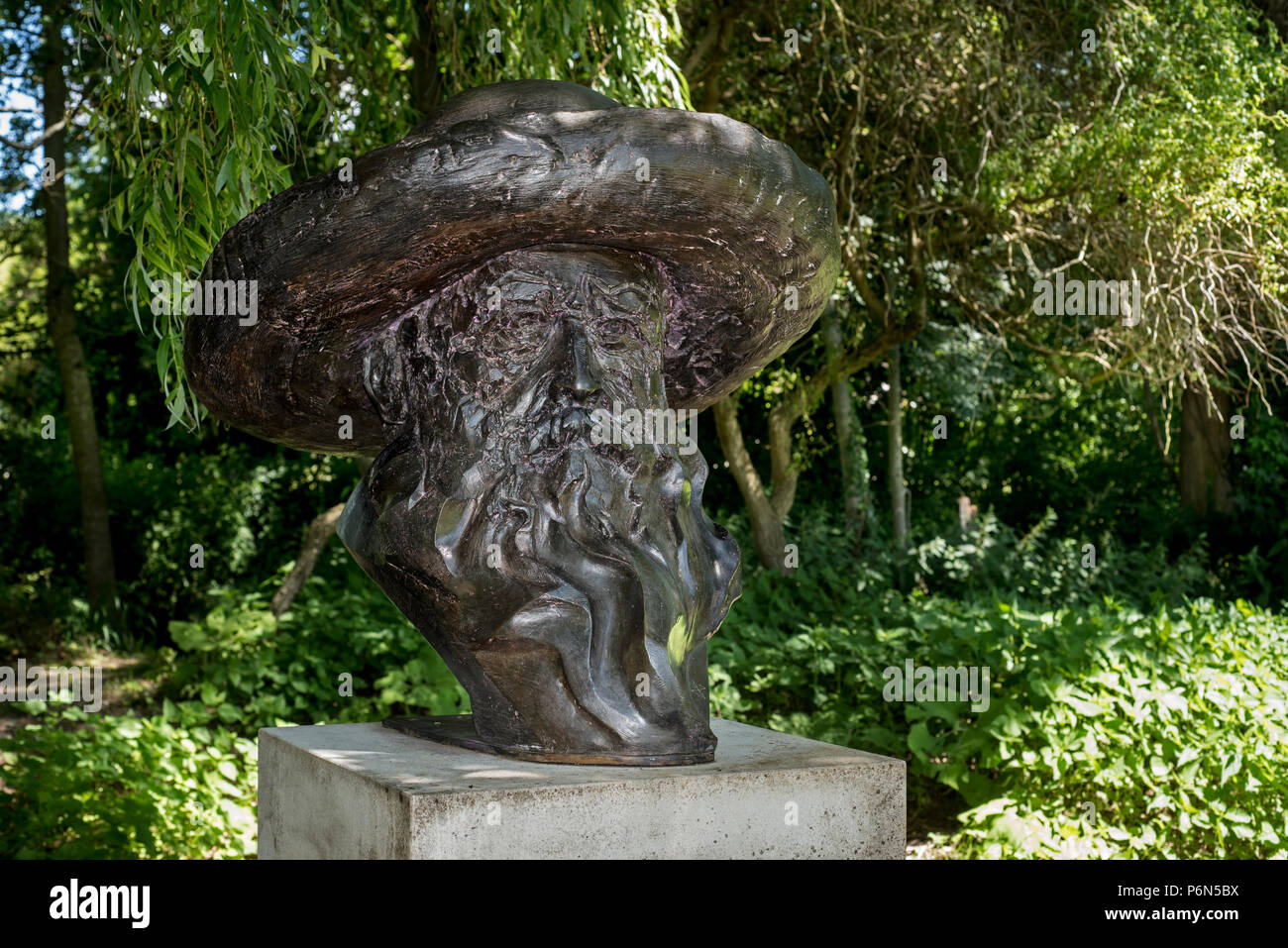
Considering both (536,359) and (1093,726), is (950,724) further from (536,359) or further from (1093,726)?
(536,359)

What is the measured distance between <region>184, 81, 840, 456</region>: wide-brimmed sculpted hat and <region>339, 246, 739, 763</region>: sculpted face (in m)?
0.11

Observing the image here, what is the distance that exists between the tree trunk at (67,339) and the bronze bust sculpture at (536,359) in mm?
6153

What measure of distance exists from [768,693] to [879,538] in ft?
11.5

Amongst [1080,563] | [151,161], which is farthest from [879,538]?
[151,161]

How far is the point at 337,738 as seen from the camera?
3078 mm

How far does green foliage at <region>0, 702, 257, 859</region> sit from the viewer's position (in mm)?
4305

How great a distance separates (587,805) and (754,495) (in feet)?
20.1

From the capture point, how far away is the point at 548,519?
2.79 metres

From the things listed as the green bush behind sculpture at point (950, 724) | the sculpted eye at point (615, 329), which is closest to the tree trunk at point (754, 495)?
the green bush behind sculpture at point (950, 724)

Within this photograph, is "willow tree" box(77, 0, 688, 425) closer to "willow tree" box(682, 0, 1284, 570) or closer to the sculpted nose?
the sculpted nose

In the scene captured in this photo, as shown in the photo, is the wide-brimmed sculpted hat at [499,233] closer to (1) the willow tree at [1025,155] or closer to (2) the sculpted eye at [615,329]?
(2) the sculpted eye at [615,329]

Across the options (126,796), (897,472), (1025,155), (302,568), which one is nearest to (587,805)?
(126,796)

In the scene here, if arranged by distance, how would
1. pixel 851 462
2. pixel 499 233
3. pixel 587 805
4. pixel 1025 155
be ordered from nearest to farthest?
pixel 587 805 < pixel 499 233 < pixel 1025 155 < pixel 851 462

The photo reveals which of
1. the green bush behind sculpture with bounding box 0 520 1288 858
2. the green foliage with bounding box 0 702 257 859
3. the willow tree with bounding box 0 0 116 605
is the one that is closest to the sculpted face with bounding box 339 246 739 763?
the green foliage with bounding box 0 702 257 859
